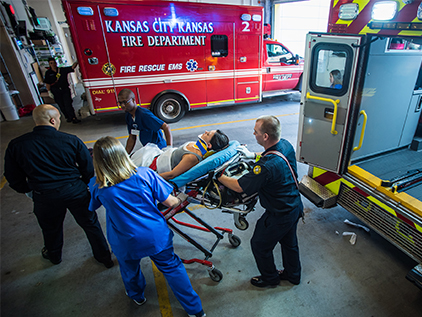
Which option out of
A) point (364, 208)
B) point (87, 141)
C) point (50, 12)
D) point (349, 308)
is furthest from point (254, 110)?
point (50, 12)

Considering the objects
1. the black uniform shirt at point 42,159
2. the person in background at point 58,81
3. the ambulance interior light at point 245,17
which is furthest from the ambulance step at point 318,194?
the person in background at point 58,81

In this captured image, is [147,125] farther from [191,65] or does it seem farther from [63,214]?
[191,65]

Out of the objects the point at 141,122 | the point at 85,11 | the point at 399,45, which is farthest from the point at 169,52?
the point at 399,45

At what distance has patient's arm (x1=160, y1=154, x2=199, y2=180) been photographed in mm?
→ 2650

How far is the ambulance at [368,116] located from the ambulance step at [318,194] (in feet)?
0.05

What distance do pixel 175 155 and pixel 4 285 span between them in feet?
8.09

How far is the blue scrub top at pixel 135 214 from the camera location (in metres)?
1.78

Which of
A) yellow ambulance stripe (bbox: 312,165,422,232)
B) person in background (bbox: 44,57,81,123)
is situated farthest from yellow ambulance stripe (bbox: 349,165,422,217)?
person in background (bbox: 44,57,81,123)

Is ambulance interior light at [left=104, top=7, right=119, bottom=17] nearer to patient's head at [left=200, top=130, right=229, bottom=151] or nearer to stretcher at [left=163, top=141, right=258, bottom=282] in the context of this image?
patient's head at [left=200, top=130, right=229, bottom=151]

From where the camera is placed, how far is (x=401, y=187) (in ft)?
9.74

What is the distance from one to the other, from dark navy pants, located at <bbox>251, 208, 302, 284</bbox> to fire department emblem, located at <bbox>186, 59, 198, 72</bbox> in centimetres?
607

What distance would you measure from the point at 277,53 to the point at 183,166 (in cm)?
808

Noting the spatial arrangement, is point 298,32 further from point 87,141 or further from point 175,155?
point 175,155

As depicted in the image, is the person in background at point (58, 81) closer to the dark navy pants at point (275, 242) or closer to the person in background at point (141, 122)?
the person in background at point (141, 122)
